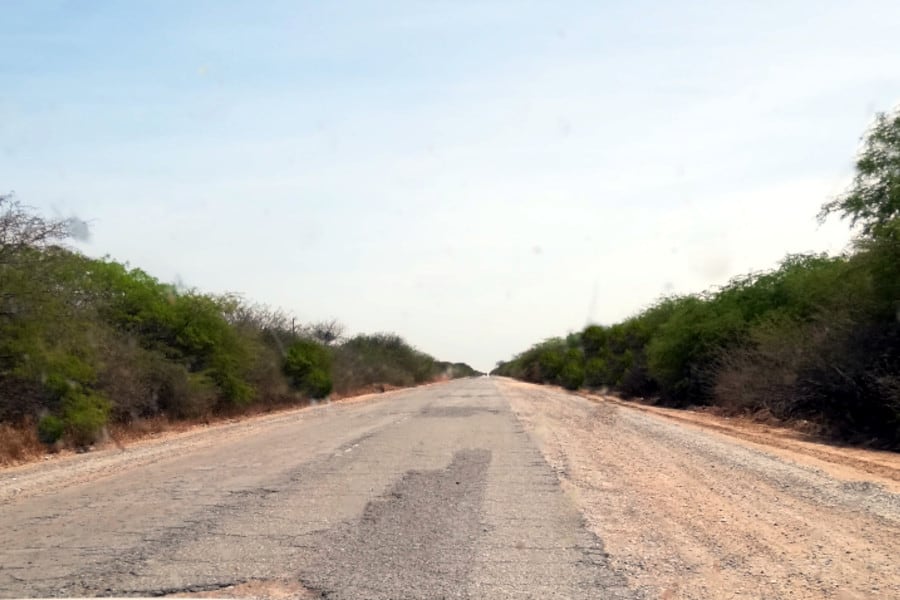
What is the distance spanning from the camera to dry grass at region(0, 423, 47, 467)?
21.7 m

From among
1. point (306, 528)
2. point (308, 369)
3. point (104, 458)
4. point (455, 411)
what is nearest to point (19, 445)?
point (104, 458)

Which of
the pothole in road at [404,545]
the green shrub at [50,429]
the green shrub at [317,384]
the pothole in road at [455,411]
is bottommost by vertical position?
the pothole in road at [404,545]

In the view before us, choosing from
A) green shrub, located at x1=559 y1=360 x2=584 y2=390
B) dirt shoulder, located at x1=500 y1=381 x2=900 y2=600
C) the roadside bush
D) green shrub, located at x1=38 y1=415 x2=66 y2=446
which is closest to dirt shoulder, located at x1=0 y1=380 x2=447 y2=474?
green shrub, located at x1=38 y1=415 x2=66 y2=446

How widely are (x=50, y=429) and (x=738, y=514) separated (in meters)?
18.0

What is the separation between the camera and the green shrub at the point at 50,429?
936 inches

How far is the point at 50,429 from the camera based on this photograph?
23.9 m

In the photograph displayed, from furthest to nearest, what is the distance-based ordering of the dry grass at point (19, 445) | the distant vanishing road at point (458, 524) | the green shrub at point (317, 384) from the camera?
the green shrub at point (317, 384) → the dry grass at point (19, 445) → the distant vanishing road at point (458, 524)

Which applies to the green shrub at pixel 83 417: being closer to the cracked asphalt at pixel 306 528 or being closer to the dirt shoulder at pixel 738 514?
the cracked asphalt at pixel 306 528

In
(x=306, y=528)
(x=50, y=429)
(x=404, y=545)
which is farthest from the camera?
(x=50, y=429)

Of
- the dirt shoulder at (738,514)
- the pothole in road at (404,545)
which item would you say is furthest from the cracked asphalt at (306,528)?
the dirt shoulder at (738,514)

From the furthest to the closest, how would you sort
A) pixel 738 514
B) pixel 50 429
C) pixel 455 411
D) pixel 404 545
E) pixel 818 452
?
pixel 455 411 < pixel 50 429 < pixel 818 452 < pixel 738 514 < pixel 404 545

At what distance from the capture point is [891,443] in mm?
21938

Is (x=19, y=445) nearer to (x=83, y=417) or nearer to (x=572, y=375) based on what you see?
(x=83, y=417)

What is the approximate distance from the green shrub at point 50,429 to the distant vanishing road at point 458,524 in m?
3.67
